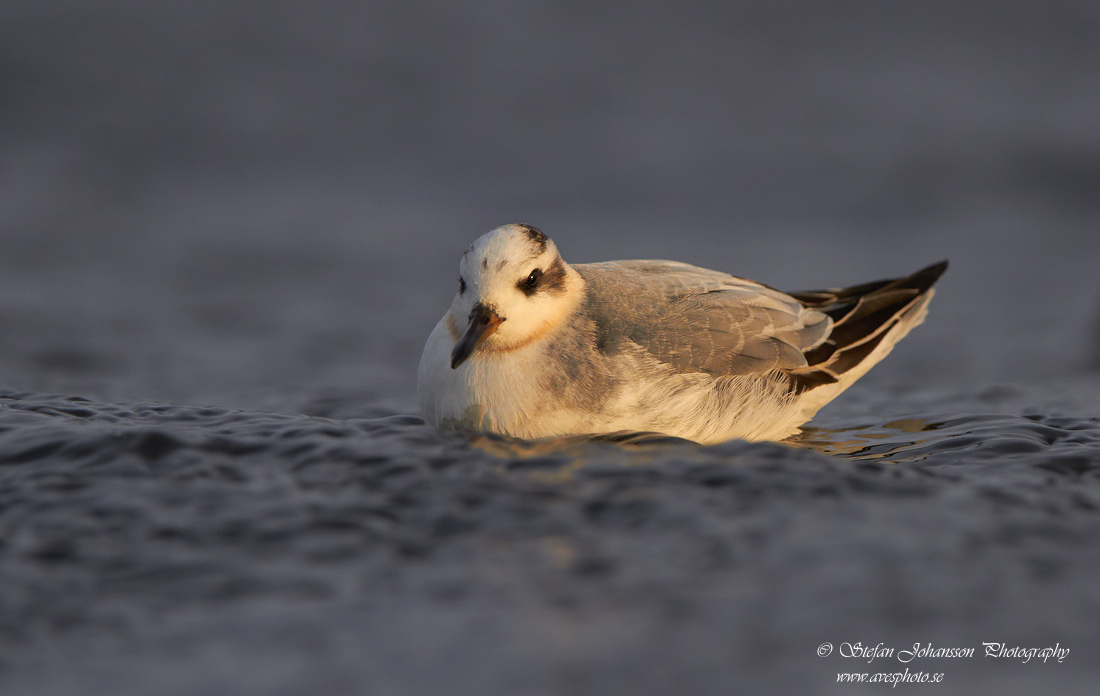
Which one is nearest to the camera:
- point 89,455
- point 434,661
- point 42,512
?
point 434,661

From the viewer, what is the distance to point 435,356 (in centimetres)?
611

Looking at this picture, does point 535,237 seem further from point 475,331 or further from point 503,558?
point 503,558

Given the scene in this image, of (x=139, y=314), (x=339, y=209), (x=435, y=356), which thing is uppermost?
A: (x=339, y=209)

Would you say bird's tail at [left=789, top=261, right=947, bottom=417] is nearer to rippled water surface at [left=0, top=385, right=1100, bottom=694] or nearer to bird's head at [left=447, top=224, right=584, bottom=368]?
rippled water surface at [left=0, top=385, right=1100, bottom=694]

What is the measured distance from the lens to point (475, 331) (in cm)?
564

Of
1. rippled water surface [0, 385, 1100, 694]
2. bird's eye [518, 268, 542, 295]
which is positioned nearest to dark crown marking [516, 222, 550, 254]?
bird's eye [518, 268, 542, 295]

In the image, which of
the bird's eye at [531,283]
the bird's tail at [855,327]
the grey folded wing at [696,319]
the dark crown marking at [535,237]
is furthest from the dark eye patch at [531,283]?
the bird's tail at [855,327]

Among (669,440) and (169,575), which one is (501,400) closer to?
(669,440)

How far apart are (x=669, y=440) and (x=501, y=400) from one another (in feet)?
3.15

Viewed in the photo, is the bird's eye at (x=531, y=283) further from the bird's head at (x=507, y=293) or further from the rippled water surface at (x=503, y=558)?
the rippled water surface at (x=503, y=558)

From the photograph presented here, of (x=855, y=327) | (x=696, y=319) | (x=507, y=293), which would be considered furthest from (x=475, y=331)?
(x=855, y=327)

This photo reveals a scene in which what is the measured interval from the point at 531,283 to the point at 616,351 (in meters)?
0.63

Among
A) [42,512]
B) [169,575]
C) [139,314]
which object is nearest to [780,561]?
[169,575]

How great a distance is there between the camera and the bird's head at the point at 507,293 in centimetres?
573
